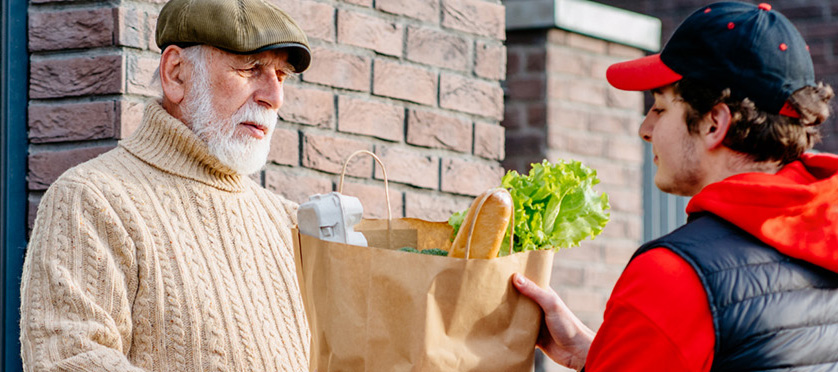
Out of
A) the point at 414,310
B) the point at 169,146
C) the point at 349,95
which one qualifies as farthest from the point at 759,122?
the point at 349,95

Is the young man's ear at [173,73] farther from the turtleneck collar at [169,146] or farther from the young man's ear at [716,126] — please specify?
the young man's ear at [716,126]

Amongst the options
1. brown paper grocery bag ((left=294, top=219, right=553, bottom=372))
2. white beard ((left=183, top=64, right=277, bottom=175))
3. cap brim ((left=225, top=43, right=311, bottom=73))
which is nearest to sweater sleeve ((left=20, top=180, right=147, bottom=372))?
white beard ((left=183, top=64, right=277, bottom=175))

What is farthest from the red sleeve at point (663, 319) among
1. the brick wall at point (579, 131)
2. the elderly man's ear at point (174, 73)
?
the brick wall at point (579, 131)

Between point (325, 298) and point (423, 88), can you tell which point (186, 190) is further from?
point (423, 88)

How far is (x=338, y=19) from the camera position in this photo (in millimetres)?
3312

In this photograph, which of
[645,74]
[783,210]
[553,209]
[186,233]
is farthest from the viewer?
[186,233]

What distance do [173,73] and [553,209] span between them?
993 mm

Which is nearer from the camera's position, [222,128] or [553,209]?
[553,209]

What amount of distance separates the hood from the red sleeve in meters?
0.14

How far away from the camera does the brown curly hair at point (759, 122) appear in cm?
200

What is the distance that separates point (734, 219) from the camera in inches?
74.2

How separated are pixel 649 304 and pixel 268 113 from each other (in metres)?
1.22

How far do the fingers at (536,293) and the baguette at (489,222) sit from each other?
0.23 feet

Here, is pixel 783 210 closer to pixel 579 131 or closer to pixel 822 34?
pixel 579 131
